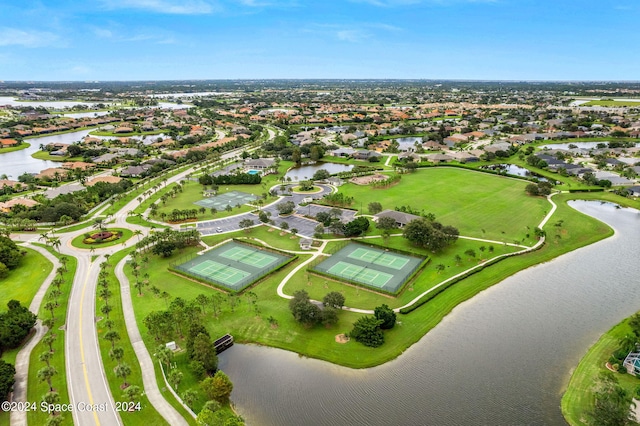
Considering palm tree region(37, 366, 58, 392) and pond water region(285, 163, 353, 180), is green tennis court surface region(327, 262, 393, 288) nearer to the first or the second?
palm tree region(37, 366, 58, 392)

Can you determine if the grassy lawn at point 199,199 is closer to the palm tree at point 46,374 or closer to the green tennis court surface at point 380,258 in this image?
the green tennis court surface at point 380,258

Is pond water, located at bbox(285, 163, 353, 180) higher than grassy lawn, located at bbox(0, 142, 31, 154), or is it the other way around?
grassy lawn, located at bbox(0, 142, 31, 154)

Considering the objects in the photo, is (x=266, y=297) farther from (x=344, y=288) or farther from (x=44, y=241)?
(x=44, y=241)

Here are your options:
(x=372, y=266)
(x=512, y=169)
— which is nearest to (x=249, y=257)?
(x=372, y=266)

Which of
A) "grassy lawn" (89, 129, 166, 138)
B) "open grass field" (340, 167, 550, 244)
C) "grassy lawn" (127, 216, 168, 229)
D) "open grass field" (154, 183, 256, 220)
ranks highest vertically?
"grassy lawn" (89, 129, 166, 138)

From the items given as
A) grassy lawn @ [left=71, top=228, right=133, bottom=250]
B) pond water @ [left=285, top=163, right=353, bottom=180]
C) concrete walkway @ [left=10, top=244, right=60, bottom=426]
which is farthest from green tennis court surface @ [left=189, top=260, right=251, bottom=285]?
pond water @ [left=285, top=163, right=353, bottom=180]

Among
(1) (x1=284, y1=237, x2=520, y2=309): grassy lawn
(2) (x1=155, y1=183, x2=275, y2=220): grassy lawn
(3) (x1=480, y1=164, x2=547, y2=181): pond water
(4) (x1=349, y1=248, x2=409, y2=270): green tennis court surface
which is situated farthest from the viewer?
(3) (x1=480, y1=164, x2=547, y2=181): pond water

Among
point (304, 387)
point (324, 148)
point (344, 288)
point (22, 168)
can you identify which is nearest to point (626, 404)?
point (304, 387)
